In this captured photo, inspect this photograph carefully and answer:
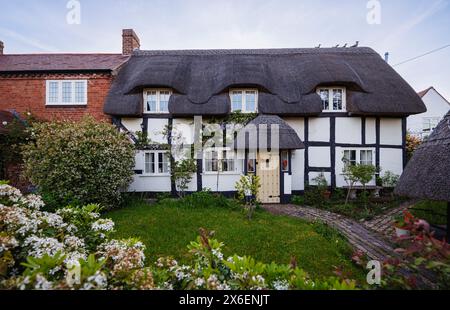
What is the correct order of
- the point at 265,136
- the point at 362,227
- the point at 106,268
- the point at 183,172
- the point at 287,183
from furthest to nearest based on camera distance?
the point at 183,172 → the point at 287,183 → the point at 265,136 → the point at 362,227 → the point at 106,268

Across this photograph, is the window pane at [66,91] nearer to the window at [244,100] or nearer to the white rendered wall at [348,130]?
the window at [244,100]

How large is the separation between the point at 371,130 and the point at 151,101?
1003 cm

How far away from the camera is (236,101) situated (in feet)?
33.3

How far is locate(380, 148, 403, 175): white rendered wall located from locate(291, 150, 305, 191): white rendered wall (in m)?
3.65

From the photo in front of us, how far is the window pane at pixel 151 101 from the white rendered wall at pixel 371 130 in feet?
31.6

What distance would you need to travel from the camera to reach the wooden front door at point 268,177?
9.31 m

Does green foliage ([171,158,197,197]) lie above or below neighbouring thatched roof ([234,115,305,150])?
below

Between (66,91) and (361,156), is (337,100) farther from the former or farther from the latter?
(66,91)

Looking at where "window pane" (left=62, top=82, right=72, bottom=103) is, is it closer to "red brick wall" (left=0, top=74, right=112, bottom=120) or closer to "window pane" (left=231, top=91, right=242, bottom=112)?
"red brick wall" (left=0, top=74, right=112, bottom=120)

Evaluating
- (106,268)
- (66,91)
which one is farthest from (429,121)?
(66,91)

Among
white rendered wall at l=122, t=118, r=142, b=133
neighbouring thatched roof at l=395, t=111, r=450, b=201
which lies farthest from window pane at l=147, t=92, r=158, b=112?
neighbouring thatched roof at l=395, t=111, r=450, b=201

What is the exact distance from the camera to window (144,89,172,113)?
33.4ft

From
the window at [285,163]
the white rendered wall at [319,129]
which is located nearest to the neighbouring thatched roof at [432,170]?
the window at [285,163]

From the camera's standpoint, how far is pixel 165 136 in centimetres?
1008
